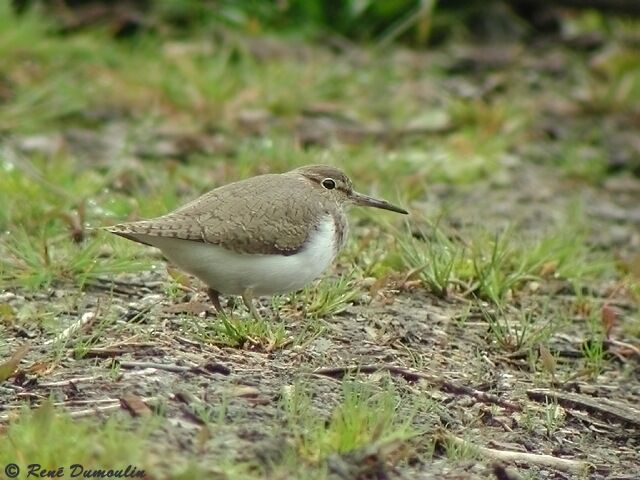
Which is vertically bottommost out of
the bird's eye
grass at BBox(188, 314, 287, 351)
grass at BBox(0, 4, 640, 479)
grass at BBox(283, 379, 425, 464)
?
grass at BBox(0, 4, 640, 479)

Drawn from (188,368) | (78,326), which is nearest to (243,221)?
(188,368)

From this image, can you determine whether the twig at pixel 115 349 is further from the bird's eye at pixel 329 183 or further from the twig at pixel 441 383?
the bird's eye at pixel 329 183

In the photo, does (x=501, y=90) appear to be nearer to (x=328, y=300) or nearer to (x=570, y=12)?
(x=570, y=12)

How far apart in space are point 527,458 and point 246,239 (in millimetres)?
1520

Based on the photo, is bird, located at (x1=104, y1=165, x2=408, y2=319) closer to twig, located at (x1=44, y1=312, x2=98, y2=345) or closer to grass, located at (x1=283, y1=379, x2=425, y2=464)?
twig, located at (x1=44, y1=312, x2=98, y2=345)

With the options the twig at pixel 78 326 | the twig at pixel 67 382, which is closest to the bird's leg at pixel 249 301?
the twig at pixel 78 326

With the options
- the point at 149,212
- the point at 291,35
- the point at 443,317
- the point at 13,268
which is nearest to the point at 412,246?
the point at 443,317

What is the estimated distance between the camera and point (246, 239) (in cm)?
526

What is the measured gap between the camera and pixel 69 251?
243 inches

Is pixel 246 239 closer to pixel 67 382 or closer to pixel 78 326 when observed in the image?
pixel 78 326

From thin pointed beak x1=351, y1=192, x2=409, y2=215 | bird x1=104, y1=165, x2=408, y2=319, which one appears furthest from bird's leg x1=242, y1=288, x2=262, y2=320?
thin pointed beak x1=351, y1=192, x2=409, y2=215

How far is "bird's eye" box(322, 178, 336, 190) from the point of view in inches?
234

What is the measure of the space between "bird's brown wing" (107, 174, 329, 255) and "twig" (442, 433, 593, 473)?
1.20 meters

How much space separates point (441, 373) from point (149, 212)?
2.22m
